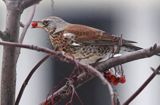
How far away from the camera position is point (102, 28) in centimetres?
494

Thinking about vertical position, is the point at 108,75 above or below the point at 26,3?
below

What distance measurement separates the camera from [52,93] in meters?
1.43

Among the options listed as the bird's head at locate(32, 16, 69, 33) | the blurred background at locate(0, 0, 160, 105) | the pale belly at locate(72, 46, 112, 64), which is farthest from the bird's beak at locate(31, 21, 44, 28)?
the blurred background at locate(0, 0, 160, 105)

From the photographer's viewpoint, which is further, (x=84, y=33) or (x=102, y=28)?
(x=102, y=28)

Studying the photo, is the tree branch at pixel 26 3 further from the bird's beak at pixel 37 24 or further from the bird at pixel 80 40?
A: the bird at pixel 80 40

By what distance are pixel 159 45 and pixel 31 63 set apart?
3.66 m

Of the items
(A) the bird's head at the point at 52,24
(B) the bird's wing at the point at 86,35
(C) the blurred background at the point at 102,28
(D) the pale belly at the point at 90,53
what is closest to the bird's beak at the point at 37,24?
(A) the bird's head at the point at 52,24

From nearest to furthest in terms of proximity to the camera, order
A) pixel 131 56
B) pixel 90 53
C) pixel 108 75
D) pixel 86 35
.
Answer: pixel 131 56 < pixel 108 75 < pixel 90 53 < pixel 86 35

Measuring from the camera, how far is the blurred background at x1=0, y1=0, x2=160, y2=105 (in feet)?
15.9

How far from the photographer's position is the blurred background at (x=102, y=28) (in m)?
4.86

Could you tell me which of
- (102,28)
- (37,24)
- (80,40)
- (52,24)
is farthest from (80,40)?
(102,28)

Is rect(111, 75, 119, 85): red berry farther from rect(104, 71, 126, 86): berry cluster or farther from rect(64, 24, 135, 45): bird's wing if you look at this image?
rect(64, 24, 135, 45): bird's wing

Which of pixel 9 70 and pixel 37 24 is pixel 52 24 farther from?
pixel 9 70

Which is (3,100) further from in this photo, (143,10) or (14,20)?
(143,10)
